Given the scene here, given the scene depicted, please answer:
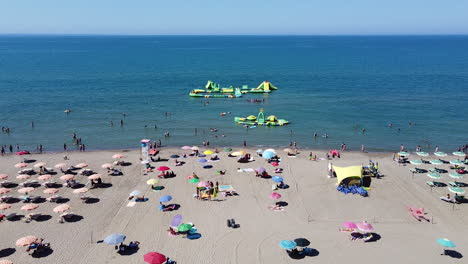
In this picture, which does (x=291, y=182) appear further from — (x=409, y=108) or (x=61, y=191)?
(x=409, y=108)

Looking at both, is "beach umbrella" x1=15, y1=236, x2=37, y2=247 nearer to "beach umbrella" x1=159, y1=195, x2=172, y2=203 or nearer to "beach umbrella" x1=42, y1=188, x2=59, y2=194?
"beach umbrella" x1=42, y1=188, x2=59, y2=194

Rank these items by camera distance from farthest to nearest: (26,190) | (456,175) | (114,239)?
1. (456,175)
2. (26,190)
3. (114,239)

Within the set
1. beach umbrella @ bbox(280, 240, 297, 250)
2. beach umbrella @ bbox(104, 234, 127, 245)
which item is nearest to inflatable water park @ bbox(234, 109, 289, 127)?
beach umbrella @ bbox(280, 240, 297, 250)

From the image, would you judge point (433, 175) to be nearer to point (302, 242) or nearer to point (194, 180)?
point (302, 242)

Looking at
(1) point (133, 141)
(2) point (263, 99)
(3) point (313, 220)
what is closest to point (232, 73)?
(2) point (263, 99)

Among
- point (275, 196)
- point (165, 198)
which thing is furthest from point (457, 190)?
point (165, 198)

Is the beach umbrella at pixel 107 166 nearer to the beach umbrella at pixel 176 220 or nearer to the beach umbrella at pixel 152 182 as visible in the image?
the beach umbrella at pixel 152 182
